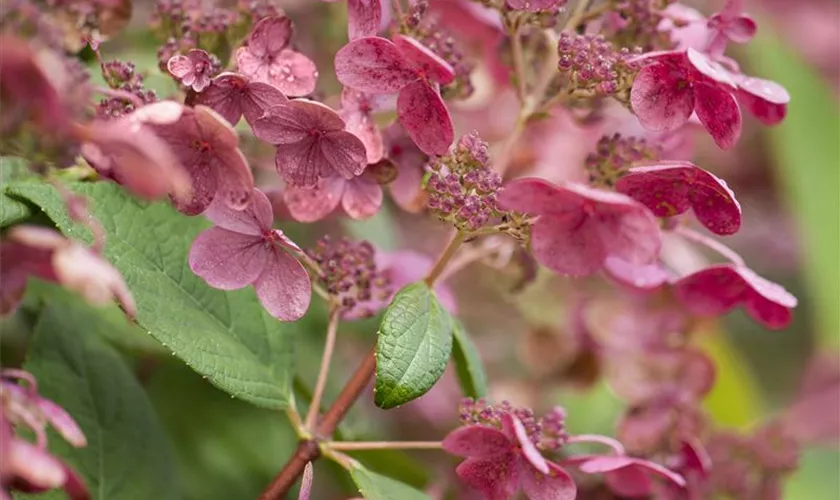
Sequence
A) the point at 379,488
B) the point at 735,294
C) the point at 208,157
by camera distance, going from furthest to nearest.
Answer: the point at 735,294
the point at 379,488
the point at 208,157

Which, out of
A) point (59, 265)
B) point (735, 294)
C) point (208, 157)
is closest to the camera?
point (59, 265)

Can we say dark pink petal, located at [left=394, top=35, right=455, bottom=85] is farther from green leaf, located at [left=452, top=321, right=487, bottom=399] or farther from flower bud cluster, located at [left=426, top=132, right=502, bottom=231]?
green leaf, located at [left=452, top=321, right=487, bottom=399]

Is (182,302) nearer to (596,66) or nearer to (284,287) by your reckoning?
(284,287)

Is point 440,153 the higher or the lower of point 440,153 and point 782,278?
the higher

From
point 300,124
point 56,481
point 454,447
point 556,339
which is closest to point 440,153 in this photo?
point 300,124

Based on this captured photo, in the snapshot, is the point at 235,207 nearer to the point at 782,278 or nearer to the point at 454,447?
the point at 454,447

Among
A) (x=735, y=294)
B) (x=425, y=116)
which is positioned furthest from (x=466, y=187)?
(x=735, y=294)

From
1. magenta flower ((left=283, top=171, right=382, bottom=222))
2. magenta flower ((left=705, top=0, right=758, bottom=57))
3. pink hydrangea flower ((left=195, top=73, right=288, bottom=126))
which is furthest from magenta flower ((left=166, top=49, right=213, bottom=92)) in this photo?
magenta flower ((left=705, top=0, right=758, bottom=57))

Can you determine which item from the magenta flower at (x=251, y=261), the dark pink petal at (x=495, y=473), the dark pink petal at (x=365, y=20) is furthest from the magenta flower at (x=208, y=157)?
the dark pink petal at (x=495, y=473)
